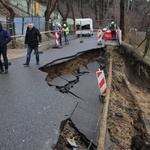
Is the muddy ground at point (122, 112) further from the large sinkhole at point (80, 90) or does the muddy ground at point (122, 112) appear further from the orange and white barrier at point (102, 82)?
the orange and white barrier at point (102, 82)

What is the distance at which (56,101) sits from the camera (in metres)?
6.28

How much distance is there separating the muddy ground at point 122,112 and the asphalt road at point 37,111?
0.32m

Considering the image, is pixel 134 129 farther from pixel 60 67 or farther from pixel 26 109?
pixel 60 67

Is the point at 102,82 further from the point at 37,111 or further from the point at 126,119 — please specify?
the point at 37,111

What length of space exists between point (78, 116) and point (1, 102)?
6.63 feet

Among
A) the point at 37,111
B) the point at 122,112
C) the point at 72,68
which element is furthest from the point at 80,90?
the point at 72,68

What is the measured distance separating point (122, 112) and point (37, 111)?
3.00 m

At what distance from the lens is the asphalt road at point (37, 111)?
4223 mm

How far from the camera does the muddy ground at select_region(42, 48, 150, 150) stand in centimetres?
510

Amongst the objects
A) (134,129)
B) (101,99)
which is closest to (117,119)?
(134,129)

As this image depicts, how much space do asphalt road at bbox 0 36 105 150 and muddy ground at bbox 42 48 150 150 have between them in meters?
0.32

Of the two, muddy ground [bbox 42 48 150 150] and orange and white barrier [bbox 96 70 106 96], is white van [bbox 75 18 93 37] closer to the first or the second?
muddy ground [bbox 42 48 150 150]

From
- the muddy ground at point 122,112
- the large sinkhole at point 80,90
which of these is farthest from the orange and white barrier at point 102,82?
the muddy ground at point 122,112

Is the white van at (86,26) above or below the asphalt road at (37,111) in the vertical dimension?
above
